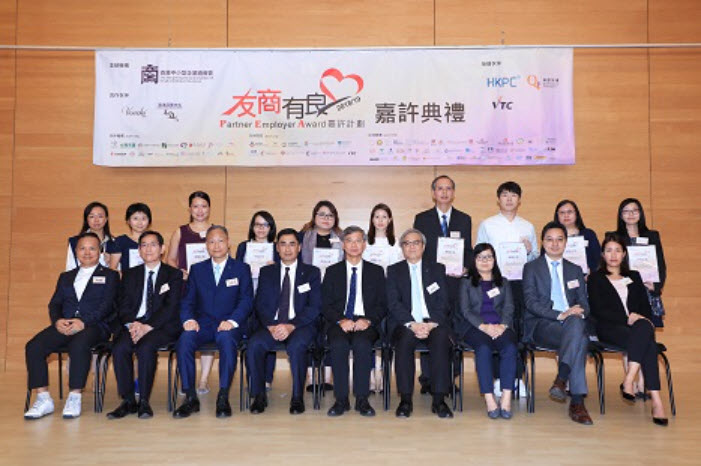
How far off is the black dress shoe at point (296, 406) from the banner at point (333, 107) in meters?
2.59

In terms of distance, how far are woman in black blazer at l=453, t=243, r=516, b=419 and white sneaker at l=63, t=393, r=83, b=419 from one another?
282 cm

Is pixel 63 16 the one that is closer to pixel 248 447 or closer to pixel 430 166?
pixel 430 166

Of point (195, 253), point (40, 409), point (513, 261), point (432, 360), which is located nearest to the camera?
point (40, 409)

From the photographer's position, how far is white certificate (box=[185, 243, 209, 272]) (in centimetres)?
533

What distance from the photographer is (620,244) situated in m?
4.95

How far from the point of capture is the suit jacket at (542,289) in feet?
16.1

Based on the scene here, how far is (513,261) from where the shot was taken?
522 cm

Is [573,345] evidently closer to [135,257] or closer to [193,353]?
[193,353]

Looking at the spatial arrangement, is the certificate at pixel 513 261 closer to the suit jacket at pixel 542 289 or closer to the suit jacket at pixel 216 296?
the suit jacket at pixel 542 289

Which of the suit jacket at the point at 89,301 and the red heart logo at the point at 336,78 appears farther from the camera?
the red heart logo at the point at 336,78

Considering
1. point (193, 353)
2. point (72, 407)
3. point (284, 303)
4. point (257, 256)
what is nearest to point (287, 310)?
point (284, 303)

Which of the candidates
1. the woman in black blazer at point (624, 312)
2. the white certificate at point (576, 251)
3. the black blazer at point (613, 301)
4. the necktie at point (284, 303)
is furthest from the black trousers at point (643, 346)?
the necktie at point (284, 303)

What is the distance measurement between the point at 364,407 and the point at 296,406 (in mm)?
497

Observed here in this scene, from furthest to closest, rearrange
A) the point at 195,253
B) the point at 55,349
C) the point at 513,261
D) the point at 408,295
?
the point at 195,253, the point at 513,261, the point at 408,295, the point at 55,349
